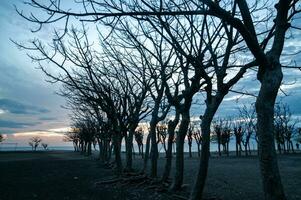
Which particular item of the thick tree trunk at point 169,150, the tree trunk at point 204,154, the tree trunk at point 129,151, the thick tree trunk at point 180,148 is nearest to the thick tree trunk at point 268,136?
the tree trunk at point 204,154

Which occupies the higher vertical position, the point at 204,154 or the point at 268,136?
the point at 268,136

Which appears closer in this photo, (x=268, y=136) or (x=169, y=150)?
(x=268, y=136)

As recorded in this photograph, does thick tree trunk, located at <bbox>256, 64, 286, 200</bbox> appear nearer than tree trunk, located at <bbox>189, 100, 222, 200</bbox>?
Yes

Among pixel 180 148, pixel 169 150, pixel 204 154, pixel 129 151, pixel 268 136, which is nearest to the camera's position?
pixel 268 136

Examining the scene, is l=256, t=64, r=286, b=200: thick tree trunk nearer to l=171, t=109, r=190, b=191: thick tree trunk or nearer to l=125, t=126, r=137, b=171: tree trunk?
l=171, t=109, r=190, b=191: thick tree trunk

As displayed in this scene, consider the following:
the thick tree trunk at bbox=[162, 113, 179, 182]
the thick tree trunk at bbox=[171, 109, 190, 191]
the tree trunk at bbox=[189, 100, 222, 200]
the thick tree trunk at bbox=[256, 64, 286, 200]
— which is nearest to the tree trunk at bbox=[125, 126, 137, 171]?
the thick tree trunk at bbox=[162, 113, 179, 182]

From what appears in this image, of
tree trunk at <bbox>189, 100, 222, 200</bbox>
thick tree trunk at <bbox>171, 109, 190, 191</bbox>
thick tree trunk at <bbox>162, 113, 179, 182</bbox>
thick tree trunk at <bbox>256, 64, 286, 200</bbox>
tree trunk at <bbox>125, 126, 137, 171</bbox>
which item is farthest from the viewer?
tree trunk at <bbox>125, 126, 137, 171</bbox>

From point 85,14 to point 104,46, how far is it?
38.8ft

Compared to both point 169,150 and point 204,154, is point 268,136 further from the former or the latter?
point 169,150

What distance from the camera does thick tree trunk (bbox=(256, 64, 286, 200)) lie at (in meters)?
5.54

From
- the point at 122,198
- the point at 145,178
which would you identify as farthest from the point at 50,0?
the point at 145,178

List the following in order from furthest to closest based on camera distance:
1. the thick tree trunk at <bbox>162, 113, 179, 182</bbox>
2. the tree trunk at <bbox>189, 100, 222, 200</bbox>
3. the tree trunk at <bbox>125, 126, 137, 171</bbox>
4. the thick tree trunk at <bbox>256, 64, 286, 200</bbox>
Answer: the tree trunk at <bbox>125, 126, 137, 171</bbox> → the thick tree trunk at <bbox>162, 113, 179, 182</bbox> → the tree trunk at <bbox>189, 100, 222, 200</bbox> → the thick tree trunk at <bbox>256, 64, 286, 200</bbox>

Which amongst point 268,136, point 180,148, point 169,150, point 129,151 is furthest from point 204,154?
point 129,151

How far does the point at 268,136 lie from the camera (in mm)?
5633
